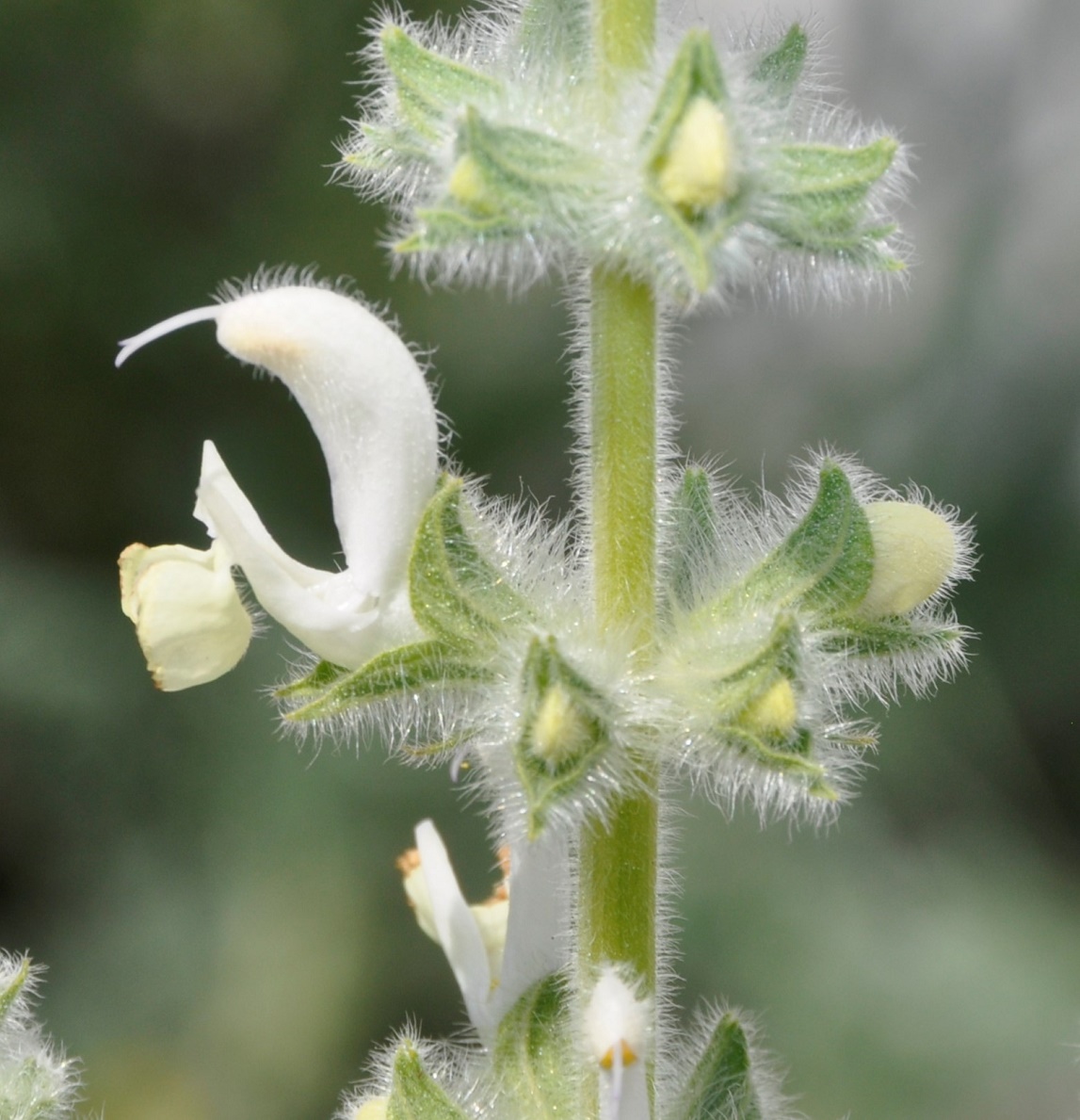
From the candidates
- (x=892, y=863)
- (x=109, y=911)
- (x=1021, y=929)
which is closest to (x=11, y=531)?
(x=109, y=911)

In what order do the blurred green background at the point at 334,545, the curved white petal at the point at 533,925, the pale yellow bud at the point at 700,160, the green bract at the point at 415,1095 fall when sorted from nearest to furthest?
the pale yellow bud at the point at 700,160, the green bract at the point at 415,1095, the curved white petal at the point at 533,925, the blurred green background at the point at 334,545

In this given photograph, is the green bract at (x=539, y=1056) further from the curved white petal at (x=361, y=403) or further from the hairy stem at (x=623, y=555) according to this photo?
the curved white petal at (x=361, y=403)

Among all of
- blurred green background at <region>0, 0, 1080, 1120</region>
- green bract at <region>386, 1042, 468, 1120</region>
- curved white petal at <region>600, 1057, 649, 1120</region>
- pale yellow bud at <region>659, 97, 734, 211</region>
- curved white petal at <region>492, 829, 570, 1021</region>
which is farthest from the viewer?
blurred green background at <region>0, 0, 1080, 1120</region>

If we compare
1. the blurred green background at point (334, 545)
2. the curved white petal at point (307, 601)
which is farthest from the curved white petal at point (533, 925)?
the blurred green background at point (334, 545)

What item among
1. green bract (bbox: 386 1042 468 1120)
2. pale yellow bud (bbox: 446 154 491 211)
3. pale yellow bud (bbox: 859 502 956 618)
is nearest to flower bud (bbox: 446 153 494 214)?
pale yellow bud (bbox: 446 154 491 211)

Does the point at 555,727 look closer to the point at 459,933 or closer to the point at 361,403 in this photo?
the point at 361,403

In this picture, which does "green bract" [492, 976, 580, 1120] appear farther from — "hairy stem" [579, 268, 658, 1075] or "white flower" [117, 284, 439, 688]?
"white flower" [117, 284, 439, 688]

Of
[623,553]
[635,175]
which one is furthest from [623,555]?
[635,175]
